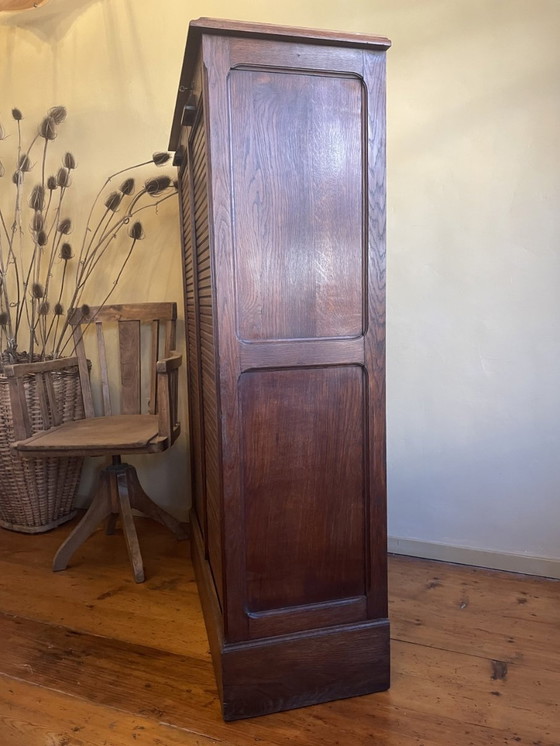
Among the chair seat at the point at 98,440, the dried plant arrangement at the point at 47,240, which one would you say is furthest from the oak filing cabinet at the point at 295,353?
the dried plant arrangement at the point at 47,240

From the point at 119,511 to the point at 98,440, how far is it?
0.36 metres

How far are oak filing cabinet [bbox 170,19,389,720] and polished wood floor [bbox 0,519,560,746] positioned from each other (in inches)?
3.9

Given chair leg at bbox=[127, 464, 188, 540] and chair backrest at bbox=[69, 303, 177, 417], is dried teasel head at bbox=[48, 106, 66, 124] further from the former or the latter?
chair leg at bbox=[127, 464, 188, 540]

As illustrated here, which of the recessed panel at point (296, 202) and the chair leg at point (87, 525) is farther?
the chair leg at point (87, 525)

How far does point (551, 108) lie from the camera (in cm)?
185

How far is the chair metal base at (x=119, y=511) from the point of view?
2092 mm

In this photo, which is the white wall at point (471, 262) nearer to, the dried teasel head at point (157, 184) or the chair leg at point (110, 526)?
the dried teasel head at point (157, 184)

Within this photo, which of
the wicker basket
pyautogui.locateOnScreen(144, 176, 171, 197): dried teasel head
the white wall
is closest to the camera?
the white wall

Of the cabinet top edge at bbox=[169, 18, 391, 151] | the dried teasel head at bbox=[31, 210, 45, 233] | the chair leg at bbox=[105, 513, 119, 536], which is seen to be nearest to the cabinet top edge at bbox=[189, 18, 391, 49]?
the cabinet top edge at bbox=[169, 18, 391, 151]

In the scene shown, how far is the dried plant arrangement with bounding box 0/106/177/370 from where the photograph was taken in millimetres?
2456

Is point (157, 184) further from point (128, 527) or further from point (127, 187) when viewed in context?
point (128, 527)

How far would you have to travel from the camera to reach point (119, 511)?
2.23m

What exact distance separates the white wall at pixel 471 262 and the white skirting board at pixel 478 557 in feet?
0.08

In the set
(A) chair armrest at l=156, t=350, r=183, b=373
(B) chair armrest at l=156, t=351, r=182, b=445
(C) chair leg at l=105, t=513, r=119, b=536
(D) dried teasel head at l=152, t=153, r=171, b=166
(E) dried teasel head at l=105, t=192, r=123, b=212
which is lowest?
(C) chair leg at l=105, t=513, r=119, b=536
